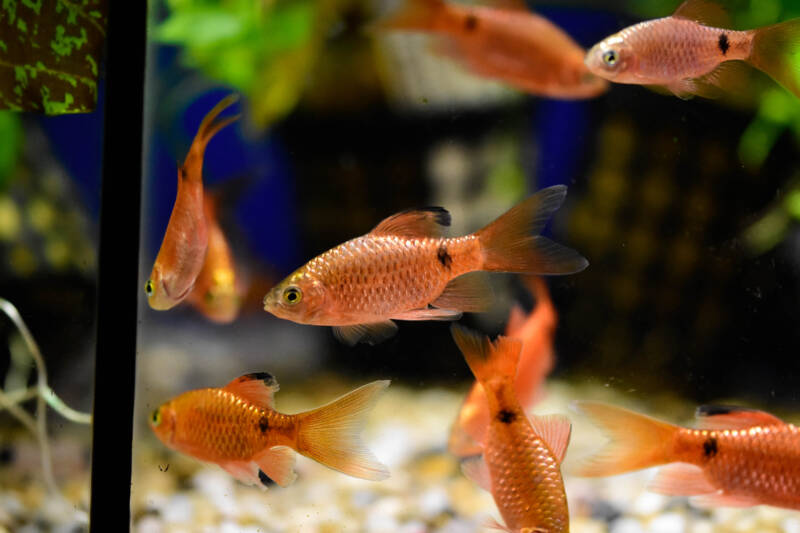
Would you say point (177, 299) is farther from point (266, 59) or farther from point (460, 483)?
point (266, 59)

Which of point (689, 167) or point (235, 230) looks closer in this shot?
point (689, 167)

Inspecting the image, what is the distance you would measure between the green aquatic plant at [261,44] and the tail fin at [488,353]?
1615 millimetres

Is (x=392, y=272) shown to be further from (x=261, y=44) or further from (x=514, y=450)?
(x=261, y=44)

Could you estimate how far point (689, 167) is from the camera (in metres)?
1.68

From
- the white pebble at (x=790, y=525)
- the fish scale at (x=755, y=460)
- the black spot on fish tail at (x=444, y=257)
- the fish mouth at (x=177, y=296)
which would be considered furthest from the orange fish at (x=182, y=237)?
the white pebble at (x=790, y=525)

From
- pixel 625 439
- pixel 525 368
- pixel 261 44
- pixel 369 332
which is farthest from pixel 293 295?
pixel 261 44

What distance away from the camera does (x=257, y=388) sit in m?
1.14

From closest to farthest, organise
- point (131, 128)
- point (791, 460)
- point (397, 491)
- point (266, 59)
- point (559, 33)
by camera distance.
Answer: point (791, 460) < point (131, 128) < point (559, 33) < point (397, 491) < point (266, 59)

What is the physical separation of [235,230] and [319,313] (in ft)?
3.24

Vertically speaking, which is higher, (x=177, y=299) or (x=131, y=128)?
(x=131, y=128)

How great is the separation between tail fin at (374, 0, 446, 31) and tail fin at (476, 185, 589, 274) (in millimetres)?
793

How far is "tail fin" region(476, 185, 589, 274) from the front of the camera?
3.16 feet

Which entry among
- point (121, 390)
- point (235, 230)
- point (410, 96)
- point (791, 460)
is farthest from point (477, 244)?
point (410, 96)

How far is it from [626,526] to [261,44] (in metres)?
2.13
